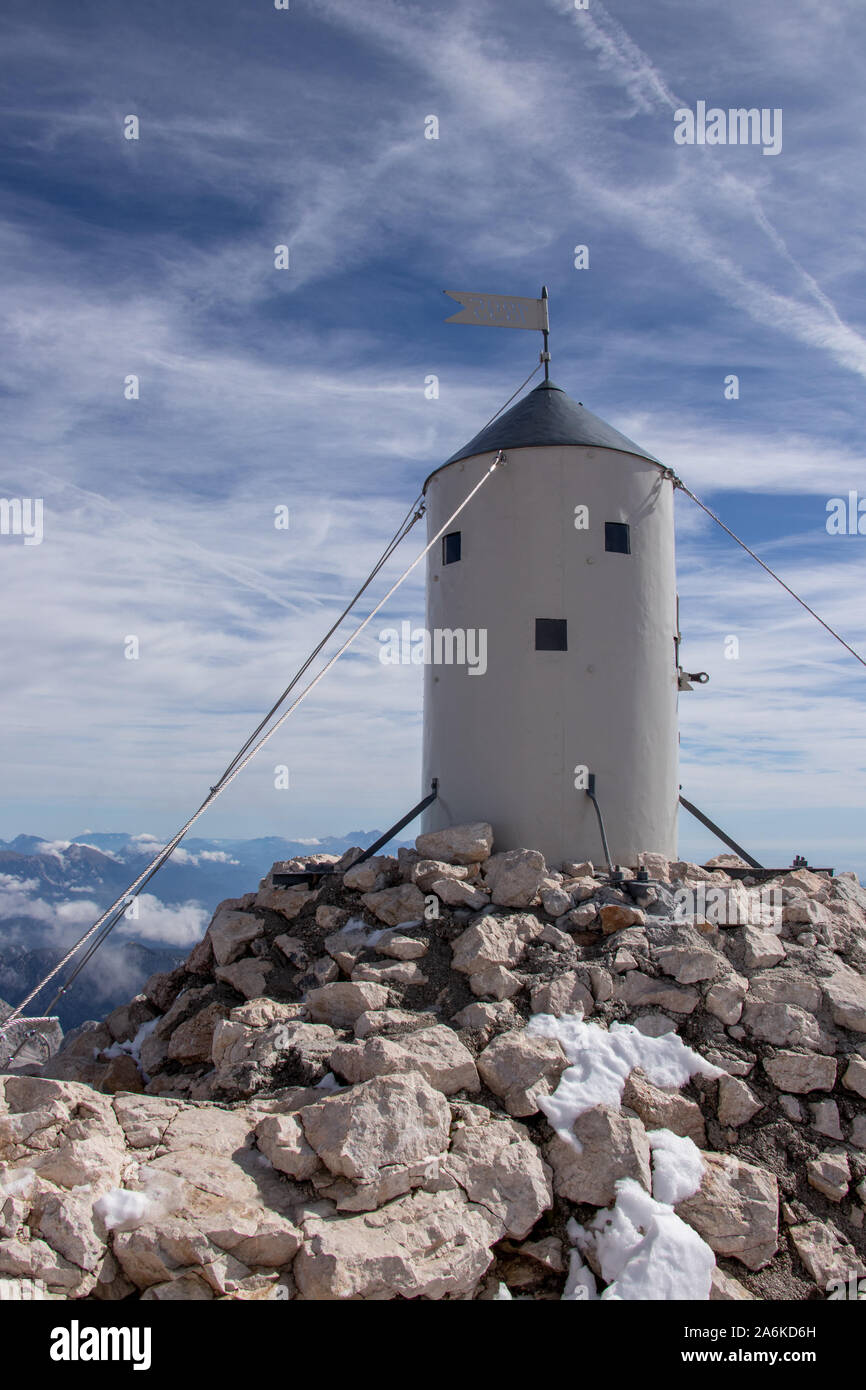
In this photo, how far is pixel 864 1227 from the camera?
7711mm

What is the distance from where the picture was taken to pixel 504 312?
14141 millimetres

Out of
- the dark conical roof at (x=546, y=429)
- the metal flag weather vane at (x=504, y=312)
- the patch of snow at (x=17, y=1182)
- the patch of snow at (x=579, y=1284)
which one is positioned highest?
the metal flag weather vane at (x=504, y=312)

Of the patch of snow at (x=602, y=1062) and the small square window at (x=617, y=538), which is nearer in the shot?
the patch of snow at (x=602, y=1062)

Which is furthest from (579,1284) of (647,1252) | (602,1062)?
(602,1062)

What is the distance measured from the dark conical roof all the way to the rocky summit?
17.4 ft

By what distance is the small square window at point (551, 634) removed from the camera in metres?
12.2

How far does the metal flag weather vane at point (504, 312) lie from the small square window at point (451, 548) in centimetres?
311

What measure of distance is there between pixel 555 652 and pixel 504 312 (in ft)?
18.0

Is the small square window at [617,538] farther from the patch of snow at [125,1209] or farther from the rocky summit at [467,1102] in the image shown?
the patch of snow at [125,1209]

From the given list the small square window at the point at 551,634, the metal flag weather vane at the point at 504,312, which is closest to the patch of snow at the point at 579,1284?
the small square window at the point at 551,634

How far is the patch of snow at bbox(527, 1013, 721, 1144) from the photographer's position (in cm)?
791

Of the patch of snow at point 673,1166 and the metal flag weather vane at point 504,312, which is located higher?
the metal flag weather vane at point 504,312

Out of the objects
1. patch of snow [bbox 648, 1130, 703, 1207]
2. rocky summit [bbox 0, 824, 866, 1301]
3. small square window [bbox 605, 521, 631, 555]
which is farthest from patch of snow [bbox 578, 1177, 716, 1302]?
small square window [bbox 605, 521, 631, 555]

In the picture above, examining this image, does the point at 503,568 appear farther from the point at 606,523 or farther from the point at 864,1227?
the point at 864,1227
